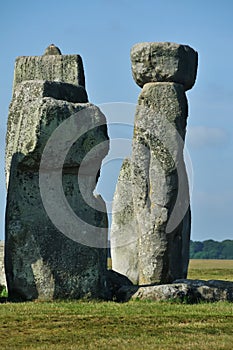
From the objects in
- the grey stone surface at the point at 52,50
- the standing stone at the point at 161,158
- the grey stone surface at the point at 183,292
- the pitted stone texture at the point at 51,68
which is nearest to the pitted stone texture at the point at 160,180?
the standing stone at the point at 161,158

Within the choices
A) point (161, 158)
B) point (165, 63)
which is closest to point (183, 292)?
point (161, 158)

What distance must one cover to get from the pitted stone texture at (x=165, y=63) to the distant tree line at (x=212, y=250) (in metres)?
74.5

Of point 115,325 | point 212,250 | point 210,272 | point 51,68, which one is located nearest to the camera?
point 115,325

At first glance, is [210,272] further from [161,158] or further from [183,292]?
[183,292]

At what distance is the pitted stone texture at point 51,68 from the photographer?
2106 centimetres

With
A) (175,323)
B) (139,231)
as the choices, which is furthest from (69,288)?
(139,231)

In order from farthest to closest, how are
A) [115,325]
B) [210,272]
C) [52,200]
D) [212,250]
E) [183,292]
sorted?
1. [212,250]
2. [210,272]
3. [52,200]
4. [183,292]
5. [115,325]

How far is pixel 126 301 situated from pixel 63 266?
1.21 m

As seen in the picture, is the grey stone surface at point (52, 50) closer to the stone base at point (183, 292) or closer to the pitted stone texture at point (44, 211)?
the pitted stone texture at point (44, 211)

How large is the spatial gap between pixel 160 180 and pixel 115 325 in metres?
7.75

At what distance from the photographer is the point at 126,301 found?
19391mm

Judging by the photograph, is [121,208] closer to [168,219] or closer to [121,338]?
[168,219]

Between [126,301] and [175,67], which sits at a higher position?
[175,67]

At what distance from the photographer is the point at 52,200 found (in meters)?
19.2
